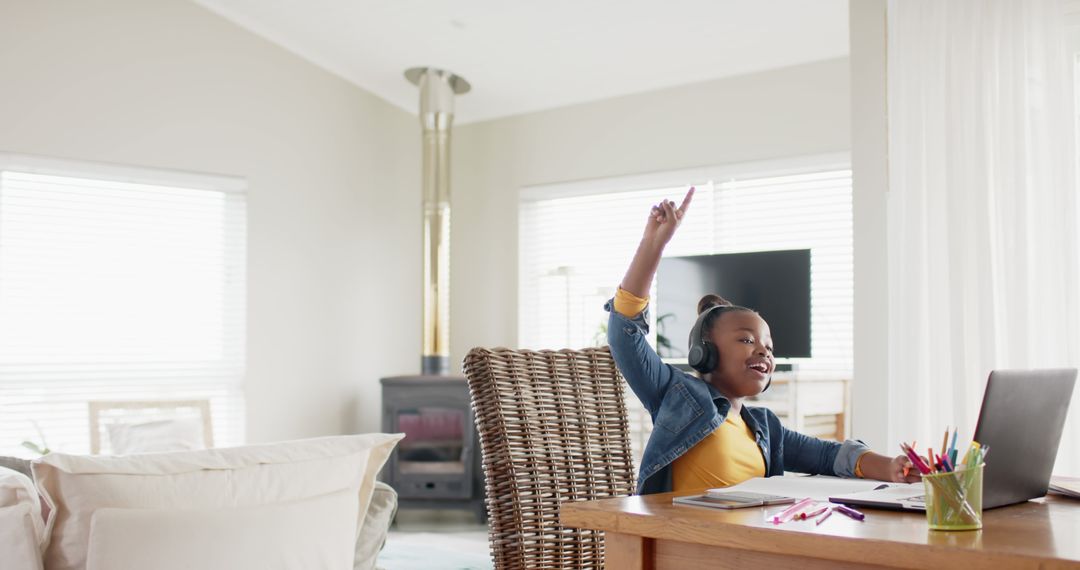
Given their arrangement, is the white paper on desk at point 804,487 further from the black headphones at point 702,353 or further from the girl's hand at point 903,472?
the black headphones at point 702,353

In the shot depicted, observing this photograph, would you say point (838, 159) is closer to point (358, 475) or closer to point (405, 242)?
point (405, 242)

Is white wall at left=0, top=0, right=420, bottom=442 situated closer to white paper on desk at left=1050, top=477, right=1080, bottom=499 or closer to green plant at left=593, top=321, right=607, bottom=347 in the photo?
green plant at left=593, top=321, right=607, bottom=347

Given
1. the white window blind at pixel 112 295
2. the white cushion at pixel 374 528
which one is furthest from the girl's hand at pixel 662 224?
the white window blind at pixel 112 295

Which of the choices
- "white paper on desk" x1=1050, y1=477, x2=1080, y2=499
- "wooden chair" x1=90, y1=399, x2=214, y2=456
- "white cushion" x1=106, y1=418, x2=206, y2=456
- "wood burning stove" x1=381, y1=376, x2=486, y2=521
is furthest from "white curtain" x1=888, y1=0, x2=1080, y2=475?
"wooden chair" x1=90, y1=399, x2=214, y2=456

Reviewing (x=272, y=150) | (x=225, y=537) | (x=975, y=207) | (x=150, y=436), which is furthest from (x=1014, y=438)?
(x=272, y=150)

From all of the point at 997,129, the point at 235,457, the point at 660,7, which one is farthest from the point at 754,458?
the point at 660,7

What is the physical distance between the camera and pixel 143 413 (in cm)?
541

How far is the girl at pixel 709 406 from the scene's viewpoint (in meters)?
1.86

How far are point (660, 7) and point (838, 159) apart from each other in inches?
48.0

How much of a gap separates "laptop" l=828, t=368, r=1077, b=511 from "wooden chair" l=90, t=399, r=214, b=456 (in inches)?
169

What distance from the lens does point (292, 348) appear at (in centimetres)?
606

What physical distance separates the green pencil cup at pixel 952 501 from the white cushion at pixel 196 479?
1202 millimetres

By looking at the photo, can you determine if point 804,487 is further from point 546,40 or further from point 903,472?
point 546,40

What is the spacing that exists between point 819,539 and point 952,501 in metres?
0.19
